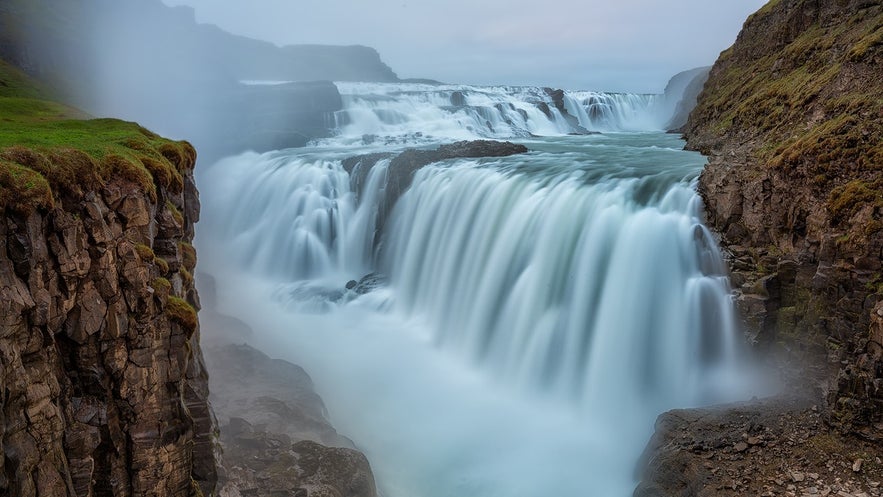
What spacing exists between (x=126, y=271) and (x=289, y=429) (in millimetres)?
6620

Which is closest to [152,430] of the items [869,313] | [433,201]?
[869,313]

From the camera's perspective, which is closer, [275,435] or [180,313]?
[180,313]

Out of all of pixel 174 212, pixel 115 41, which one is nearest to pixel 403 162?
pixel 174 212

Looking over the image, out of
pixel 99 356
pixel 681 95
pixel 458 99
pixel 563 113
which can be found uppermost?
pixel 681 95

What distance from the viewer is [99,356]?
23.4ft

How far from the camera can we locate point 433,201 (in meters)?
23.5

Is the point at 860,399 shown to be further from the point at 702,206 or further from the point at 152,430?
the point at 152,430

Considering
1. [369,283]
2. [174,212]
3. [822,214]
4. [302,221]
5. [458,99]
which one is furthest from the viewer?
[458,99]

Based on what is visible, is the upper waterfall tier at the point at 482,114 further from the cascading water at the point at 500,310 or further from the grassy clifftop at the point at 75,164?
the grassy clifftop at the point at 75,164

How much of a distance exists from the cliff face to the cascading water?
1076 mm

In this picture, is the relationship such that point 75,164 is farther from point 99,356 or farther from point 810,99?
point 810,99

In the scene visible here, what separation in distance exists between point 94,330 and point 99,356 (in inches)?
16.6

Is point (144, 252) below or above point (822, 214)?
below

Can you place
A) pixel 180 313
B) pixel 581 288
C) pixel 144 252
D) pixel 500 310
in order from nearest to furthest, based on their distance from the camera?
pixel 144 252 → pixel 180 313 → pixel 581 288 → pixel 500 310
